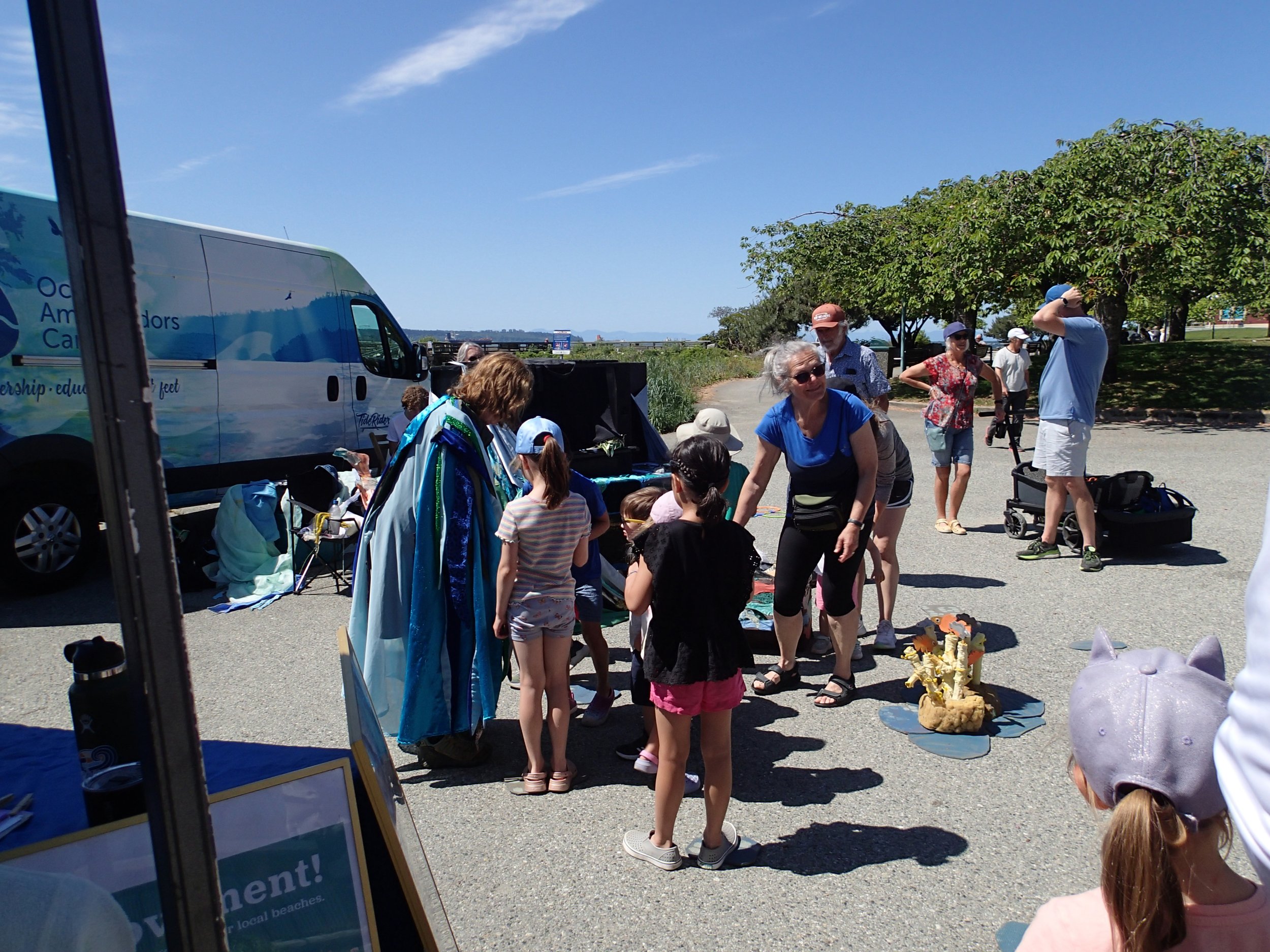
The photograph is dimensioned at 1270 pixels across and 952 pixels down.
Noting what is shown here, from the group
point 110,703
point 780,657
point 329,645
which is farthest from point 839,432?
point 329,645

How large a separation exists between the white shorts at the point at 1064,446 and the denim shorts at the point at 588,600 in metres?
3.69

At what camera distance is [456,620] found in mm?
3605

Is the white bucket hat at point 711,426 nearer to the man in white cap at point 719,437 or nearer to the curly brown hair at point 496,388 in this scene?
the man in white cap at point 719,437

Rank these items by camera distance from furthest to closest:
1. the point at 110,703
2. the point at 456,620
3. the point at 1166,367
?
the point at 1166,367
the point at 456,620
the point at 110,703

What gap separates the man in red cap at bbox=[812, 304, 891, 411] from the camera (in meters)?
5.04

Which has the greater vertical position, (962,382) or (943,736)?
(962,382)

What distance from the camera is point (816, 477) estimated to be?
3955 millimetres

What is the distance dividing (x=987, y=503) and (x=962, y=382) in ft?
8.04

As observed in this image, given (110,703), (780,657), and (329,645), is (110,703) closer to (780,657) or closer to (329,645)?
(780,657)

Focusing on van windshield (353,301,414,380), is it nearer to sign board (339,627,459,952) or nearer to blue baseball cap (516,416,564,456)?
blue baseball cap (516,416,564,456)

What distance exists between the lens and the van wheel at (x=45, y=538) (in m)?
6.36

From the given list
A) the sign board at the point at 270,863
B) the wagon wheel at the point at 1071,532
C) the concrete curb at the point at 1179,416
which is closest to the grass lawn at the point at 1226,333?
the concrete curb at the point at 1179,416

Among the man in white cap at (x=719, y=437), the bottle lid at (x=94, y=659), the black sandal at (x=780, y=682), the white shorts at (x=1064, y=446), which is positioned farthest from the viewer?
the white shorts at (x=1064, y=446)

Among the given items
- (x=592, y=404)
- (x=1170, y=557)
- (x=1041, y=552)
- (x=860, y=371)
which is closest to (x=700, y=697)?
(x=860, y=371)
